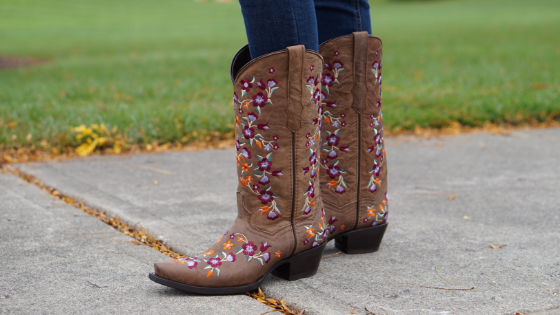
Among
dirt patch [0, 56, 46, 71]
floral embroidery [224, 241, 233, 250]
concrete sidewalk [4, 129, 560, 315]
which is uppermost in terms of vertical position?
floral embroidery [224, 241, 233, 250]

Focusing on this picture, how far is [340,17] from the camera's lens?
1.67 meters

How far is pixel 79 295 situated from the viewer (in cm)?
139

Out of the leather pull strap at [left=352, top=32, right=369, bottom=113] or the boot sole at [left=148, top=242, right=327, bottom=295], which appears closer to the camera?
the boot sole at [left=148, top=242, right=327, bottom=295]

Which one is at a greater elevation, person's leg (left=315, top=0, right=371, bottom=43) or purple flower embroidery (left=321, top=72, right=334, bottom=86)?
person's leg (left=315, top=0, right=371, bottom=43)

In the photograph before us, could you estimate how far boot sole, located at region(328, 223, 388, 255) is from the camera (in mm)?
1739

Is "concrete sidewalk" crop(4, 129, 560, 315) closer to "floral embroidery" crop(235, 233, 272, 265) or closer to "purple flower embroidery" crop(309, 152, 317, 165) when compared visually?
"floral embroidery" crop(235, 233, 272, 265)

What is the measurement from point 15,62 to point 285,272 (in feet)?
30.0

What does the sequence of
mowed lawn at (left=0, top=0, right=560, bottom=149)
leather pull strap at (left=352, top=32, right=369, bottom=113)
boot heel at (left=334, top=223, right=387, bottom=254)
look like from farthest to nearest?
mowed lawn at (left=0, top=0, right=560, bottom=149), boot heel at (left=334, top=223, right=387, bottom=254), leather pull strap at (left=352, top=32, right=369, bottom=113)

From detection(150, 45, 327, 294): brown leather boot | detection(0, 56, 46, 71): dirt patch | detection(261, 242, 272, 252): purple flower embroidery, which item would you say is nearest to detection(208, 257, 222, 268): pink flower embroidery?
detection(150, 45, 327, 294): brown leather boot

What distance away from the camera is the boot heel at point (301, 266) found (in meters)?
1.52

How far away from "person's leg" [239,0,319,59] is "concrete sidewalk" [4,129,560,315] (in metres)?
0.65

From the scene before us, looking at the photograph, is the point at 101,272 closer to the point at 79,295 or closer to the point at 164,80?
the point at 79,295

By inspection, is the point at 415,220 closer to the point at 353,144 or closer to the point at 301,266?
the point at 353,144

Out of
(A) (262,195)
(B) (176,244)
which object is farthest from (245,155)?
(B) (176,244)
